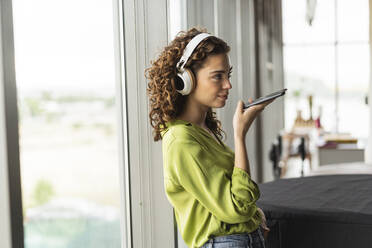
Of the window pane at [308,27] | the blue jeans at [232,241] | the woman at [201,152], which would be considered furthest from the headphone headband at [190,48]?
the window pane at [308,27]

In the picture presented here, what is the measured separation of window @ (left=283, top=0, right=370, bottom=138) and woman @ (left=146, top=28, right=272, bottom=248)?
824 cm

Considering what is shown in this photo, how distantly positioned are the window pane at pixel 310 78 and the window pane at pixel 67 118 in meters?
6.71

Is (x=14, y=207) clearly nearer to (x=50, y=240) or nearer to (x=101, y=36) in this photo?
(x=101, y=36)

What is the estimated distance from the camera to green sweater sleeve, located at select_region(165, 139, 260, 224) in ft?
3.69

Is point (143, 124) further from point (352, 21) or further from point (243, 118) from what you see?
point (352, 21)

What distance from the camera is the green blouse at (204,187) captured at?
1.13 meters

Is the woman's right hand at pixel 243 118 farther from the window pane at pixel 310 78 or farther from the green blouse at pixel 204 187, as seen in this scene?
the window pane at pixel 310 78

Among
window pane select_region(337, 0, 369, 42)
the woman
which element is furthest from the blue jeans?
window pane select_region(337, 0, 369, 42)

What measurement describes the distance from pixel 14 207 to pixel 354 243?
1.09 meters

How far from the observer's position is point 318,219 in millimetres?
1544

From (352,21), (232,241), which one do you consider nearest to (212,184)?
(232,241)

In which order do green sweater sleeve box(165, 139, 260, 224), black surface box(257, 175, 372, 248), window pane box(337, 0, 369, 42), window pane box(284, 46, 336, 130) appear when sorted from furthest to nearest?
window pane box(284, 46, 336, 130), window pane box(337, 0, 369, 42), black surface box(257, 175, 372, 248), green sweater sleeve box(165, 139, 260, 224)

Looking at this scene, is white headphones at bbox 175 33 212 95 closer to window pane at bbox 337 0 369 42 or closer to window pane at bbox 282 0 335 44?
window pane at bbox 282 0 335 44

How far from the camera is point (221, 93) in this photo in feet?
4.16
